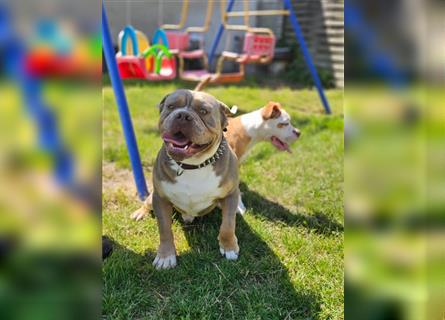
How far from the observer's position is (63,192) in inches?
31.4

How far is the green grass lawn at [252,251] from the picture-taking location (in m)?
2.31

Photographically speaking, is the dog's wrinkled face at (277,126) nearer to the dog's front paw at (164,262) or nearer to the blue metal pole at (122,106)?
the blue metal pole at (122,106)

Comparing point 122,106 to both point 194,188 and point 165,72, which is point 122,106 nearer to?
point 194,188

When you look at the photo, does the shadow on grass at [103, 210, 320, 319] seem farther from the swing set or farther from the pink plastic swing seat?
the pink plastic swing seat

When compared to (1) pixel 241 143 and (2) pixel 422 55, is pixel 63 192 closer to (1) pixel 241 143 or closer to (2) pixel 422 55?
(2) pixel 422 55

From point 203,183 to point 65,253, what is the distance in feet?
6.14

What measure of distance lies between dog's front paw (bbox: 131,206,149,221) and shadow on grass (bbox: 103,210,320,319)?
401mm

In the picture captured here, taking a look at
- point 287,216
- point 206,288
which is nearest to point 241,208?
point 287,216

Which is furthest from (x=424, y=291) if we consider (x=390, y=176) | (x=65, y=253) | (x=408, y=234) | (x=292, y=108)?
(x=292, y=108)

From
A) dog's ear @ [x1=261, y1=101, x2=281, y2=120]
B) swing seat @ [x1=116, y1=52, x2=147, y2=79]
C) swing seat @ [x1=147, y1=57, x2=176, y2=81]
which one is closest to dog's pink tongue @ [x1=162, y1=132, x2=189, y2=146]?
dog's ear @ [x1=261, y1=101, x2=281, y2=120]

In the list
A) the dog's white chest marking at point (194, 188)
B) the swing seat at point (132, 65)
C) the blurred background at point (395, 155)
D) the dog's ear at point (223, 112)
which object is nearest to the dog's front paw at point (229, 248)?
the dog's white chest marking at point (194, 188)

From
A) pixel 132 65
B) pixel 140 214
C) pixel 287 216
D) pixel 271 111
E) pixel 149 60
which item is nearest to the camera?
pixel 140 214

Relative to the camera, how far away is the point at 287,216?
3.43 m

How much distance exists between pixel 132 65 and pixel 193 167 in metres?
3.41
